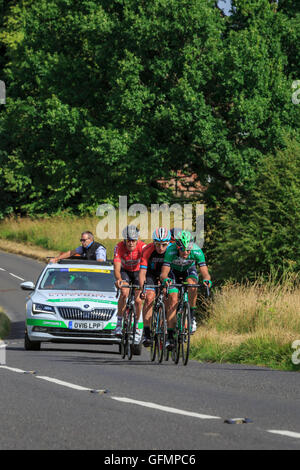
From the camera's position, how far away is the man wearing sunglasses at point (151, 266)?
14.3m

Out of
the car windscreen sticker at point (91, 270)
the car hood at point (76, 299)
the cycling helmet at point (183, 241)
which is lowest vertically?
the car hood at point (76, 299)

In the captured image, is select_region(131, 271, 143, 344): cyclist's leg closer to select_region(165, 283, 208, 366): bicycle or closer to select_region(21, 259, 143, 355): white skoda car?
select_region(165, 283, 208, 366): bicycle

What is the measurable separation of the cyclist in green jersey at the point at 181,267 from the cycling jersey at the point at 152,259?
23 cm

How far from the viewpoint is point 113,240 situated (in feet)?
154

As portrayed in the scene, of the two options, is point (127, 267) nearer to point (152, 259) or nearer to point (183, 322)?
point (152, 259)

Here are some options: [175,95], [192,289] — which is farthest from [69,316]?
[175,95]

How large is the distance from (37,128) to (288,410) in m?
30.1

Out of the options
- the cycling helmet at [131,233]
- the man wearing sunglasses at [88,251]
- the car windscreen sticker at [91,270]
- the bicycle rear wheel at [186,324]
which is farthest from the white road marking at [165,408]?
the man wearing sunglasses at [88,251]

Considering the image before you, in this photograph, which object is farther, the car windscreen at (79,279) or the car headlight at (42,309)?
the car windscreen at (79,279)

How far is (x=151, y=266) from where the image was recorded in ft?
48.4

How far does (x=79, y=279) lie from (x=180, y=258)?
5.48 m

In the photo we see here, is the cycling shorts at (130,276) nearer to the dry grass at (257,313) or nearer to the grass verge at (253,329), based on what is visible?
the grass verge at (253,329)

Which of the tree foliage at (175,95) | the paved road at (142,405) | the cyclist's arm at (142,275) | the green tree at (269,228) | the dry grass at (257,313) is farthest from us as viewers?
the tree foliage at (175,95)

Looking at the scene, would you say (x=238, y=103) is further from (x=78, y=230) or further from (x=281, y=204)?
(x=78, y=230)
